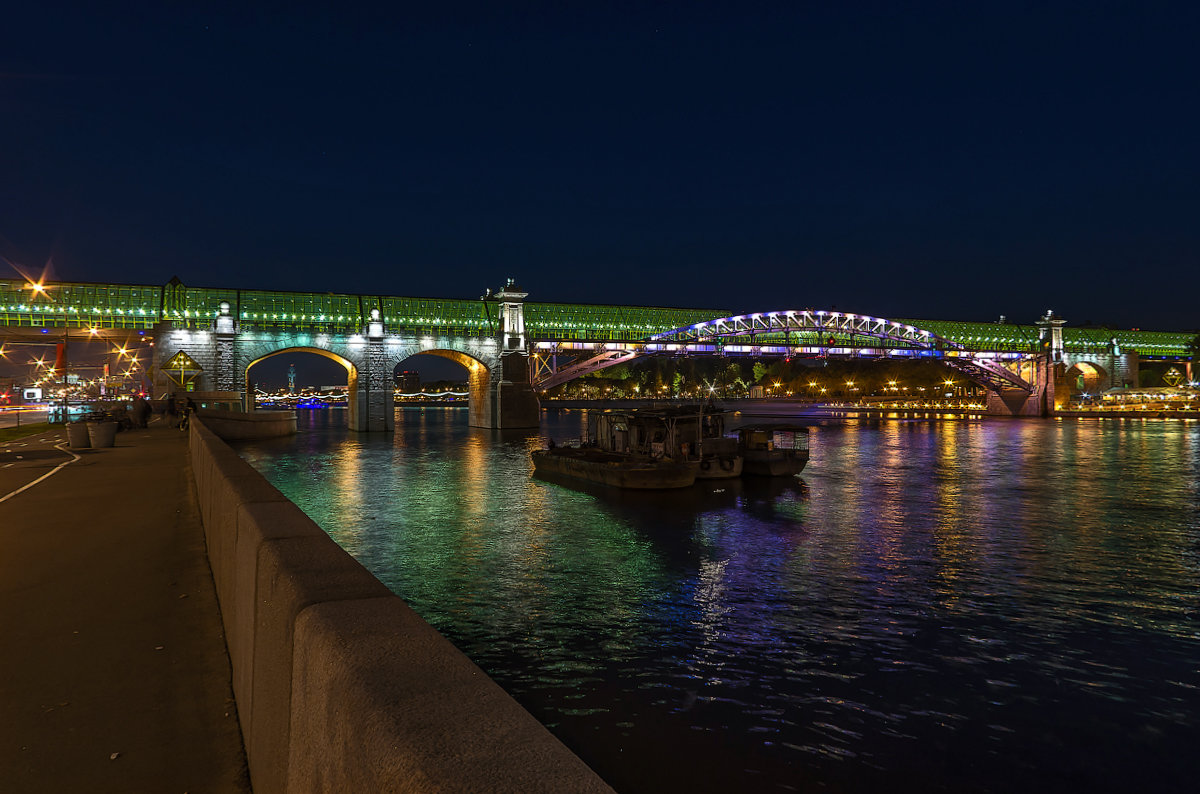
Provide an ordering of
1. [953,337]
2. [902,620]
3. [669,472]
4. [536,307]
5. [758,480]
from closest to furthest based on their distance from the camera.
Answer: [902,620] → [669,472] → [758,480] → [536,307] → [953,337]

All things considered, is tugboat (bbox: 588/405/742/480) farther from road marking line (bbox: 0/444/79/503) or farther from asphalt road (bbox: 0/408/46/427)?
asphalt road (bbox: 0/408/46/427)

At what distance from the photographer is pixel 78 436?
27.2 m

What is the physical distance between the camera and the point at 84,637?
657 cm

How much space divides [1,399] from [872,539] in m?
166

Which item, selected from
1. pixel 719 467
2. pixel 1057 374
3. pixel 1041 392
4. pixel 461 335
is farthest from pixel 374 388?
pixel 1057 374

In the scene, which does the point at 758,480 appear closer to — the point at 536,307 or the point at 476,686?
the point at 476,686

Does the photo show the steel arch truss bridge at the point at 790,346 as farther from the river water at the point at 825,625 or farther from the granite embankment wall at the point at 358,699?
the granite embankment wall at the point at 358,699

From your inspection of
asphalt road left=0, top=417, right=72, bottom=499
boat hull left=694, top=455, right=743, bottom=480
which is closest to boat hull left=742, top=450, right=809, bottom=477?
boat hull left=694, top=455, right=743, bottom=480

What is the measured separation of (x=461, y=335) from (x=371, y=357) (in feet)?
33.7

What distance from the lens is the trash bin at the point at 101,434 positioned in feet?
90.1

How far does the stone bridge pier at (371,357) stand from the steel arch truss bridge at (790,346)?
5194 millimetres

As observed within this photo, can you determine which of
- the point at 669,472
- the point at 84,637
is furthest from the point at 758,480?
the point at 84,637

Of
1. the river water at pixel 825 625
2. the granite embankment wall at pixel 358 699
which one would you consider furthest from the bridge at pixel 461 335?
the granite embankment wall at pixel 358 699

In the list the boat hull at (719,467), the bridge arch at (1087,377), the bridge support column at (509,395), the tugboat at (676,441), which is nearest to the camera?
the boat hull at (719,467)
